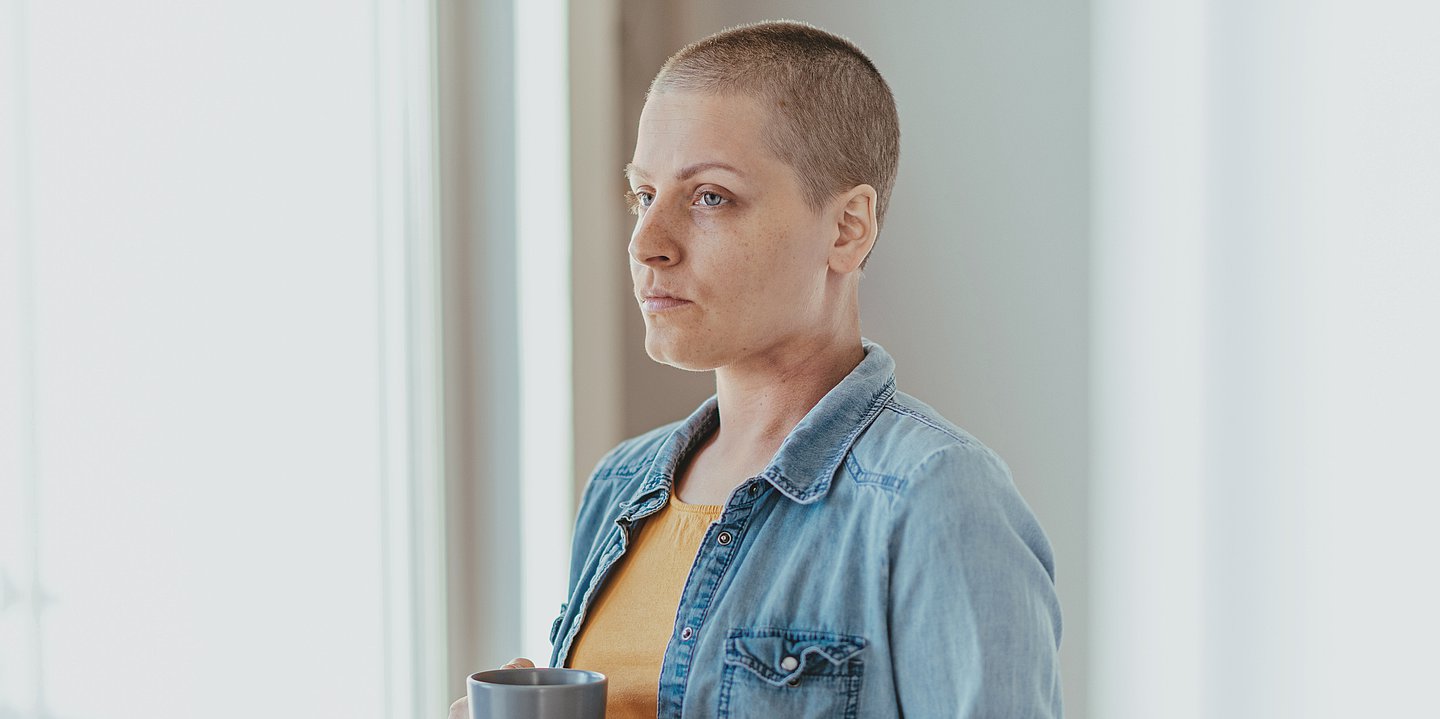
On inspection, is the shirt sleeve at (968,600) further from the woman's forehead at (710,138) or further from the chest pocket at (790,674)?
the woman's forehead at (710,138)

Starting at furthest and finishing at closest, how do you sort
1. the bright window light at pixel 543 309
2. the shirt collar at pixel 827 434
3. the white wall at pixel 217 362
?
the bright window light at pixel 543 309
the white wall at pixel 217 362
the shirt collar at pixel 827 434

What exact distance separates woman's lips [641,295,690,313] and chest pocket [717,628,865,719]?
237 mm

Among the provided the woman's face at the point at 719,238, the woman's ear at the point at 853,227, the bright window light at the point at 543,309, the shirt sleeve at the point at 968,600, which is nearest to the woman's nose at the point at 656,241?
the woman's face at the point at 719,238

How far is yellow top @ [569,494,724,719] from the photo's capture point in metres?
0.89

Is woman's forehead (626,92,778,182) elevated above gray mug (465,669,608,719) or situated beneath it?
elevated above

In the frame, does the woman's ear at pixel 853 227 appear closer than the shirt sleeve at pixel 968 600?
No

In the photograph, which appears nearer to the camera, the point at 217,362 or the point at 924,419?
the point at 924,419

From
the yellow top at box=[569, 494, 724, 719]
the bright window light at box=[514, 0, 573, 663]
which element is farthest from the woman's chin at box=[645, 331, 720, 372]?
the bright window light at box=[514, 0, 573, 663]

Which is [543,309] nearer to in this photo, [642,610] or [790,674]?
[642,610]

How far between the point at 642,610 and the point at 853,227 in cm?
32

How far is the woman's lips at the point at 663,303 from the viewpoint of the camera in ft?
3.04

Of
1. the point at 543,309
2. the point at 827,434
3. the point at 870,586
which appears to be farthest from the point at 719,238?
the point at 543,309

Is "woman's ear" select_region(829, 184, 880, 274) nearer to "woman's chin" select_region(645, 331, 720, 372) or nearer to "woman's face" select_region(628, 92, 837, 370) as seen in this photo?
"woman's face" select_region(628, 92, 837, 370)

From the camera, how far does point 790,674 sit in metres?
0.81
